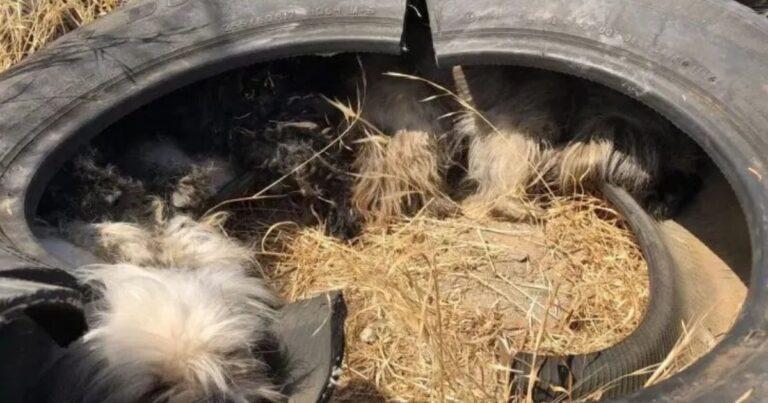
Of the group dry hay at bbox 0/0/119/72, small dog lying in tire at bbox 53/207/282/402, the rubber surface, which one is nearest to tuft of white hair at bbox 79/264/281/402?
small dog lying in tire at bbox 53/207/282/402

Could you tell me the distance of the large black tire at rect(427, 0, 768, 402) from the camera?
259 centimetres

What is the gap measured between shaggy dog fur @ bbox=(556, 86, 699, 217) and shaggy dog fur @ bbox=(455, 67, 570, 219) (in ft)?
0.27

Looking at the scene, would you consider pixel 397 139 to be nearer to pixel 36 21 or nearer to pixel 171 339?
pixel 171 339

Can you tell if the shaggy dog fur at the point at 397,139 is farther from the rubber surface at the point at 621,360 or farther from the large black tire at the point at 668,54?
the rubber surface at the point at 621,360

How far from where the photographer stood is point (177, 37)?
123 inches

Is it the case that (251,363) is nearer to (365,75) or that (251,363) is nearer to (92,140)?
(92,140)

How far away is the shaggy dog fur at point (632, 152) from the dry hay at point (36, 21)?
6.60 feet

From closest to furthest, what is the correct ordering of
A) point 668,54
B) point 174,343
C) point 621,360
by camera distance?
point 174,343, point 621,360, point 668,54

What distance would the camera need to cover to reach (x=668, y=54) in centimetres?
284

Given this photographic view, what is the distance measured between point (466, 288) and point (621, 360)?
2.48ft

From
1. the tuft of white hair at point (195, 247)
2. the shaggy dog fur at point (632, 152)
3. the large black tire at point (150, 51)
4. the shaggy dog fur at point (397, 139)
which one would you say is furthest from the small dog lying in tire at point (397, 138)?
the tuft of white hair at point (195, 247)

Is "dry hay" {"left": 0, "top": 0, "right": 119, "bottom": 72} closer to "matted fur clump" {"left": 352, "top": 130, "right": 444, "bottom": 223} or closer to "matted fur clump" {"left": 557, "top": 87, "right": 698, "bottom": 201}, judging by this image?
"matted fur clump" {"left": 352, "top": 130, "right": 444, "bottom": 223}

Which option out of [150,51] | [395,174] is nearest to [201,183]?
[150,51]

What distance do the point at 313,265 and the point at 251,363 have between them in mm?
1133
